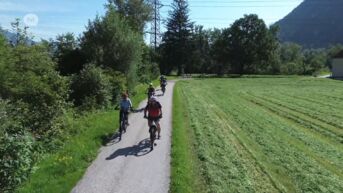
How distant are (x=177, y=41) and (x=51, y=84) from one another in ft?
256

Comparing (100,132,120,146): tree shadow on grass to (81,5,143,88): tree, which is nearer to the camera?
(100,132,120,146): tree shadow on grass

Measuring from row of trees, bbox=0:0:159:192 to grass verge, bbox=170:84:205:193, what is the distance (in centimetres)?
407

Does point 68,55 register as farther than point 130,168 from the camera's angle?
Yes

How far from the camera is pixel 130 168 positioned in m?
14.8

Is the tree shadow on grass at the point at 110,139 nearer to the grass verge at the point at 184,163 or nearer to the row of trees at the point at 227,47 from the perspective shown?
the grass verge at the point at 184,163

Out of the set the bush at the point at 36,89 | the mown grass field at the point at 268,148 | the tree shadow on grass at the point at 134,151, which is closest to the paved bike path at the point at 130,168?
the tree shadow on grass at the point at 134,151

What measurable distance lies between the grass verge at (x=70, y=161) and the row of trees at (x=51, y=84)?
0.42 metres

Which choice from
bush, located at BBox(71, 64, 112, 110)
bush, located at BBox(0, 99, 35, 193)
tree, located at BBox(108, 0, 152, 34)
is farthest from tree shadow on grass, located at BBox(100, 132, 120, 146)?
tree, located at BBox(108, 0, 152, 34)

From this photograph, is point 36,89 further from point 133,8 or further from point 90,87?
point 133,8

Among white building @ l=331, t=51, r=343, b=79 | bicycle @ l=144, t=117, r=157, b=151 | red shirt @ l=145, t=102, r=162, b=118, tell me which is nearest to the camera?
bicycle @ l=144, t=117, r=157, b=151

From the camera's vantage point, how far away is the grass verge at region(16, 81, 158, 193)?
496 inches

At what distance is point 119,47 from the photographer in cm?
4072

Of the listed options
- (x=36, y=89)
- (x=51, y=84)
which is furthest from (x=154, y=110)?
(x=51, y=84)

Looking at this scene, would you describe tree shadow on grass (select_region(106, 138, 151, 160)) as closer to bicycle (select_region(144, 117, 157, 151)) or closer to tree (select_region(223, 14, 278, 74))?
bicycle (select_region(144, 117, 157, 151))
